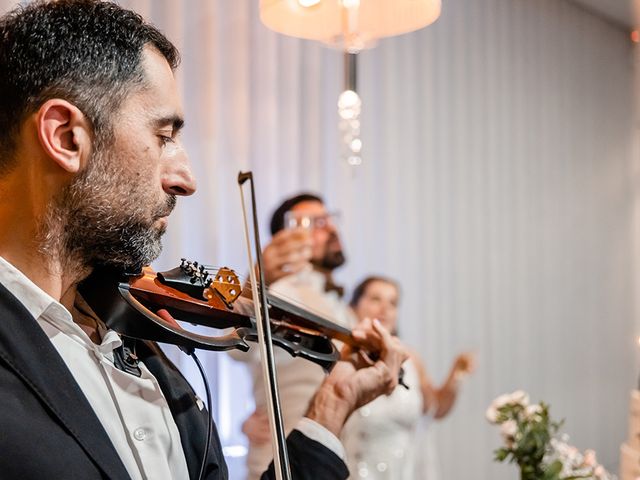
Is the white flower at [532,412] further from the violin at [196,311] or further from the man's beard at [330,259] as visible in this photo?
the man's beard at [330,259]

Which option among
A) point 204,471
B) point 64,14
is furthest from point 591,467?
point 64,14

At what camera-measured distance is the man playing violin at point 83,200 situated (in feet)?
2.35

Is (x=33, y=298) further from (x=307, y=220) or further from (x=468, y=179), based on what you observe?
(x=468, y=179)

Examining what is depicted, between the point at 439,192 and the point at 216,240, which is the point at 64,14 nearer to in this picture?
the point at 216,240

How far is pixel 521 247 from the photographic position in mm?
3713

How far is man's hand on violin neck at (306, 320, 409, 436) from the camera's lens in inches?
43.0

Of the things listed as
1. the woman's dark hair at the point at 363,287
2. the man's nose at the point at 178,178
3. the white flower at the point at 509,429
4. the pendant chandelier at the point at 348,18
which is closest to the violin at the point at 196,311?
the man's nose at the point at 178,178

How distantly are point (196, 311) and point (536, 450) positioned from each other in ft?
2.44

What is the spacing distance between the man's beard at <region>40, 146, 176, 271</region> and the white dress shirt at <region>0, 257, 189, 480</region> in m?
0.06

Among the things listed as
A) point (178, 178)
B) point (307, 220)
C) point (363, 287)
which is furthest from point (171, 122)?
point (363, 287)

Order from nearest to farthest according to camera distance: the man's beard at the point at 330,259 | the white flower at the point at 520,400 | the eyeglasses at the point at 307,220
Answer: the white flower at the point at 520,400 → the eyeglasses at the point at 307,220 → the man's beard at the point at 330,259

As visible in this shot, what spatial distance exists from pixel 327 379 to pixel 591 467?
61 centimetres

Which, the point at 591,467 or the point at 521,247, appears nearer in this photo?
the point at 591,467

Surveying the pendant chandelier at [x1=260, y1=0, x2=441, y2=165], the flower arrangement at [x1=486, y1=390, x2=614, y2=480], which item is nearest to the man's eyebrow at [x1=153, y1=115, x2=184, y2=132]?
the pendant chandelier at [x1=260, y1=0, x2=441, y2=165]
